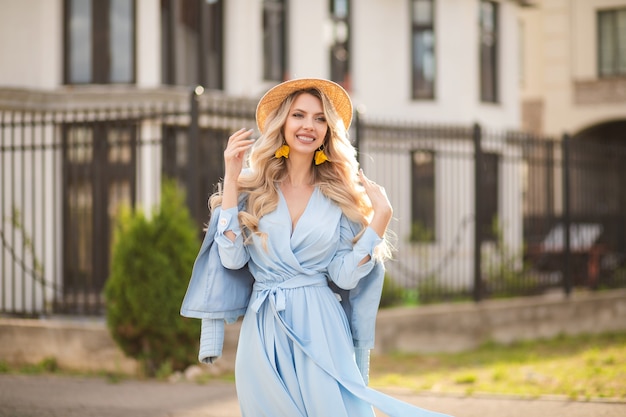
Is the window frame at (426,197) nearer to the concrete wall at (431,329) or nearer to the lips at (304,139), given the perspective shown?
the concrete wall at (431,329)

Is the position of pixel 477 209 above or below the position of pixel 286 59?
below

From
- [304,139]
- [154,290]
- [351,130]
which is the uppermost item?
[351,130]

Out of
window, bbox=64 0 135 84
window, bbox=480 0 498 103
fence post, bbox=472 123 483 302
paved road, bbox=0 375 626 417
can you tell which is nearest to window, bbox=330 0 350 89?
window, bbox=480 0 498 103

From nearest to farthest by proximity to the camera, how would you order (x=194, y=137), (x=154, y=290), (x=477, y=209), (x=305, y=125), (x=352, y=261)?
(x=352, y=261), (x=305, y=125), (x=154, y=290), (x=194, y=137), (x=477, y=209)

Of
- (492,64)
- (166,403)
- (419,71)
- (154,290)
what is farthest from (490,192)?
(166,403)

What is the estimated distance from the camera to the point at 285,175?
4.32m

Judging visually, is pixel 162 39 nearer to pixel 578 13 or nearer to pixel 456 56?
pixel 456 56

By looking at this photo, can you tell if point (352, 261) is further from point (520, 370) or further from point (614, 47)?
point (614, 47)

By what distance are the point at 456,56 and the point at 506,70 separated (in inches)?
64.8

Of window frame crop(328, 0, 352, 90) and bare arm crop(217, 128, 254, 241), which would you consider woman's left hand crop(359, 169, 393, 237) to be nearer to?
bare arm crop(217, 128, 254, 241)

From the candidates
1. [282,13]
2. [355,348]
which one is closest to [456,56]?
[282,13]

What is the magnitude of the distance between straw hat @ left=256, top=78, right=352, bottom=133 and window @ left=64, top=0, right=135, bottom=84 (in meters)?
10.2

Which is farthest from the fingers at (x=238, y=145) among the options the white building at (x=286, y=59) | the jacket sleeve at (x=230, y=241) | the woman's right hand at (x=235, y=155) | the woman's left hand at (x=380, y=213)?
the white building at (x=286, y=59)

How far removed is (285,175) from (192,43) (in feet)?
35.9
